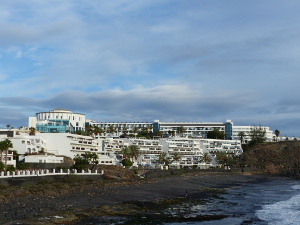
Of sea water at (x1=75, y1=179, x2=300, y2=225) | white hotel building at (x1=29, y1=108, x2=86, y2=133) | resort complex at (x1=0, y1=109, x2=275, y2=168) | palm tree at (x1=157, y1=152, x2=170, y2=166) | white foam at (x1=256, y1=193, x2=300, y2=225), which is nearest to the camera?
sea water at (x1=75, y1=179, x2=300, y2=225)

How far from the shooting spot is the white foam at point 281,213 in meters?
34.4

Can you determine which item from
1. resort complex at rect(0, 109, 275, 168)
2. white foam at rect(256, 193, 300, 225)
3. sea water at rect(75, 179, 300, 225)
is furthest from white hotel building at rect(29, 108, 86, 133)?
sea water at rect(75, 179, 300, 225)

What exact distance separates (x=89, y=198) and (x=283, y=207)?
22874 mm

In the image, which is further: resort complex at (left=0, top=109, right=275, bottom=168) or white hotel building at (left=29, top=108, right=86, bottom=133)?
white hotel building at (left=29, top=108, right=86, bottom=133)

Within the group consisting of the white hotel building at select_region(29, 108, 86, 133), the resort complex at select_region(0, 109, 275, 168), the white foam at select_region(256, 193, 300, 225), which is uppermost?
the white hotel building at select_region(29, 108, 86, 133)

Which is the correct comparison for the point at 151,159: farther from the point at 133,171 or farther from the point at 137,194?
the point at 137,194

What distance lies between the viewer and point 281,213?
39.2 m

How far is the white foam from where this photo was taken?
113 ft

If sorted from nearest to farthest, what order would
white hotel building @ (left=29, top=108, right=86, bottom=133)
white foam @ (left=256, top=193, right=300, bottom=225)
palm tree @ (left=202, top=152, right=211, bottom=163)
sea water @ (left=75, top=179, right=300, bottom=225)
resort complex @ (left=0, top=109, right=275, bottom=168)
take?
sea water @ (left=75, top=179, right=300, bottom=225)
white foam @ (left=256, top=193, right=300, bottom=225)
resort complex @ (left=0, top=109, right=275, bottom=168)
palm tree @ (left=202, top=152, right=211, bottom=163)
white hotel building @ (left=29, top=108, right=86, bottom=133)

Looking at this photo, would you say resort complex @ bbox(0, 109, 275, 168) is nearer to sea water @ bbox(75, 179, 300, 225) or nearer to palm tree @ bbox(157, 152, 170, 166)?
palm tree @ bbox(157, 152, 170, 166)

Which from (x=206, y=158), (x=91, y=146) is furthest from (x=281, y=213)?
(x=206, y=158)

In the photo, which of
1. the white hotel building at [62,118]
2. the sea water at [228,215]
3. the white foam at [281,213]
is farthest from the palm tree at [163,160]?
the sea water at [228,215]

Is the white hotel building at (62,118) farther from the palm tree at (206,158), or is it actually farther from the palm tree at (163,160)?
the palm tree at (206,158)

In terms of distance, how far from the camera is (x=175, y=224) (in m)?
29.7
